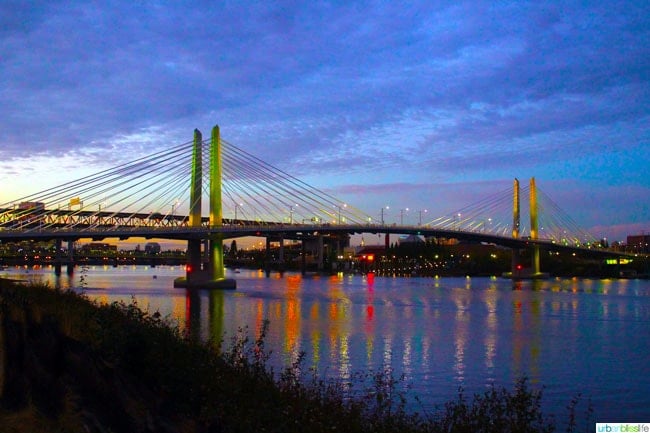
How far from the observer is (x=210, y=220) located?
6444 centimetres

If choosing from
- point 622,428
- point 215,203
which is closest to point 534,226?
point 215,203

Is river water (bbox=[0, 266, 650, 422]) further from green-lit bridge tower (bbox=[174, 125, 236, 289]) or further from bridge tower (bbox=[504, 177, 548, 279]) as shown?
bridge tower (bbox=[504, 177, 548, 279])

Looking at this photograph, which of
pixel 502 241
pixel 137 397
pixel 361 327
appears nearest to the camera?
pixel 137 397

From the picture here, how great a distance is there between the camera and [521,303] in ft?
168

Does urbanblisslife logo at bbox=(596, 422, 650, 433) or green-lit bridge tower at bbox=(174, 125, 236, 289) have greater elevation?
green-lit bridge tower at bbox=(174, 125, 236, 289)

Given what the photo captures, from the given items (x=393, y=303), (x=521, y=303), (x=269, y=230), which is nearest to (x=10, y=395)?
(x=393, y=303)

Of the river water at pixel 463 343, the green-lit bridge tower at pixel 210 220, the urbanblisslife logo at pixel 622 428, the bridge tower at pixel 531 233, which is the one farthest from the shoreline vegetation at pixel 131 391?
the bridge tower at pixel 531 233

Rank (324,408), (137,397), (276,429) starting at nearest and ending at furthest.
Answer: (276,429) < (137,397) < (324,408)

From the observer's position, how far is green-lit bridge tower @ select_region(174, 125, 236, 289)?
2557 inches

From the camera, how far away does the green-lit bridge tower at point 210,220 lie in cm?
6494

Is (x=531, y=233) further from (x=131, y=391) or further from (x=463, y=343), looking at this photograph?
(x=131, y=391)

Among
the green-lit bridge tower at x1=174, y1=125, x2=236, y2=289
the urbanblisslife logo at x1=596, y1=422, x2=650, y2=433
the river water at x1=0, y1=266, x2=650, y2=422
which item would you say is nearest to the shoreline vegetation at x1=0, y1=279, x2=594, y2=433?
the urbanblisslife logo at x1=596, y1=422, x2=650, y2=433

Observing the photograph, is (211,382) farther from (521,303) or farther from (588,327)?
(521,303)

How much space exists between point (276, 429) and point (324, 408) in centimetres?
158
